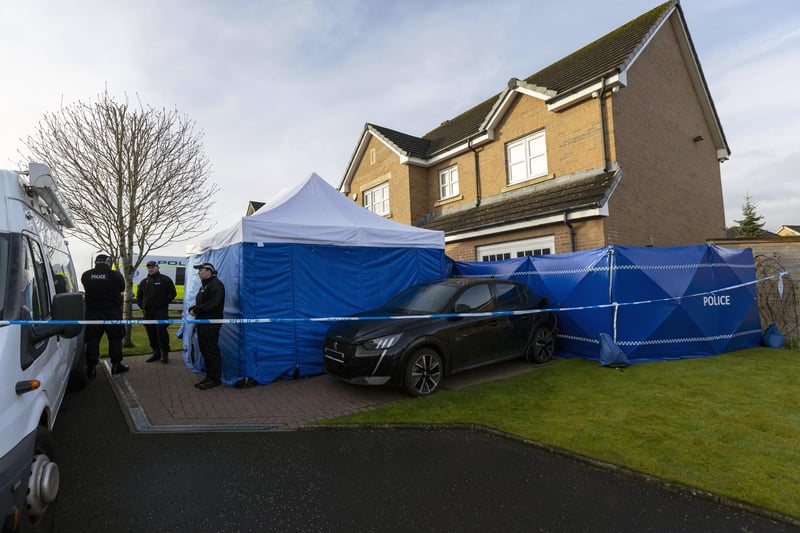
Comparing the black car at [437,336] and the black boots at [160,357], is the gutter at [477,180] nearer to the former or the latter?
the black car at [437,336]

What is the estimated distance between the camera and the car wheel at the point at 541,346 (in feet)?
24.1

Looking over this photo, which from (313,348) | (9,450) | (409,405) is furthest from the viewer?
(313,348)

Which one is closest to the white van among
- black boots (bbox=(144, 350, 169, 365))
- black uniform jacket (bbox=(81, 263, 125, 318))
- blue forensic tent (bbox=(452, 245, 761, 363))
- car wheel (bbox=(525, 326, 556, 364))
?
black uniform jacket (bbox=(81, 263, 125, 318))

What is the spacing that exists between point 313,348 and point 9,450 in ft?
16.7

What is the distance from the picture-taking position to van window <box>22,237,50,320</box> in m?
2.98

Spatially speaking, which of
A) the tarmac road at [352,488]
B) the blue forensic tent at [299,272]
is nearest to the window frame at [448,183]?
the blue forensic tent at [299,272]

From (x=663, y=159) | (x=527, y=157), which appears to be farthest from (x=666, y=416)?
(x=663, y=159)

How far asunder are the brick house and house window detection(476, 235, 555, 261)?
0.03 meters

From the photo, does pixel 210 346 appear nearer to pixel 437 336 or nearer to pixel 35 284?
pixel 35 284

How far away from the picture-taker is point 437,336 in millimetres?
5871

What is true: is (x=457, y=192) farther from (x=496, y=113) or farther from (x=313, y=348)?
(x=313, y=348)

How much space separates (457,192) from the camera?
15312 mm

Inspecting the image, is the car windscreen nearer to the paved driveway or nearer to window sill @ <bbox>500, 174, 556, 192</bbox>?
the paved driveway

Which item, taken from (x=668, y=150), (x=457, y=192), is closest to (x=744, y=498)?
(x=668, y=150)
